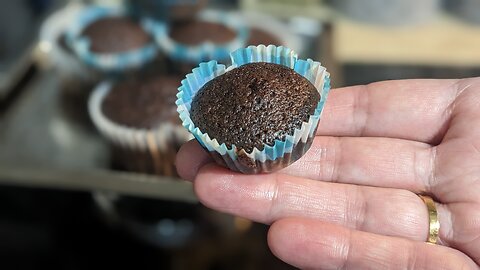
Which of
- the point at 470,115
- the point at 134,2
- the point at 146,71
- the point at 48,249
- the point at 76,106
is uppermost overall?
the point at 470,115

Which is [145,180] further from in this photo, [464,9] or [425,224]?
[464,9]

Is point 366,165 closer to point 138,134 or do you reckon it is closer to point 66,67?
point 138,134

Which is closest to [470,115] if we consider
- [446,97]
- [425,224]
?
[446,97]

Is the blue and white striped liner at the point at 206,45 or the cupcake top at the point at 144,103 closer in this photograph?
the cupcake top at the point at 144,103

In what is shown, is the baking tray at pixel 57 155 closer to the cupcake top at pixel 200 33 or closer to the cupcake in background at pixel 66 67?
the cupcake in background at pixel 66 67

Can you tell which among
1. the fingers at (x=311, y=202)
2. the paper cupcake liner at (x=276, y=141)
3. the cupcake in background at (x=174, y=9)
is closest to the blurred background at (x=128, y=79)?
the cupcake in background at (x=174, y=9)

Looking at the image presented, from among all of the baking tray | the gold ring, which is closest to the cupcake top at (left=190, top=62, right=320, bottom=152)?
the gold ring

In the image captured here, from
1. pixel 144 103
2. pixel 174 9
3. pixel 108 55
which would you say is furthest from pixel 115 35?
pixel 144 103
